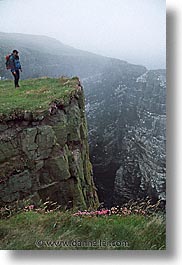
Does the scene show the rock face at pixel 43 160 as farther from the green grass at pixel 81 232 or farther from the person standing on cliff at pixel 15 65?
the person standing on cliff at pixel 15 65

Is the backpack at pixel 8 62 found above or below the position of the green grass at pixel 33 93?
above

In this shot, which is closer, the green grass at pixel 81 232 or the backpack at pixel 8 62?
the green grass at pixel 81 232

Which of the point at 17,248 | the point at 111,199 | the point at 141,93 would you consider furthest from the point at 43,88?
the point at 17,248

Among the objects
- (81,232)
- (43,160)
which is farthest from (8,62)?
(81,232)

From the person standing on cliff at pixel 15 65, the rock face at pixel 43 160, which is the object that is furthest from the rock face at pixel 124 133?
the person standing on cliff at pixel 15 65

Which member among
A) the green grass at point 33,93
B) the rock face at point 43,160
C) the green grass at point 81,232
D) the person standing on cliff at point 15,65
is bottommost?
the green grass at point 81,232

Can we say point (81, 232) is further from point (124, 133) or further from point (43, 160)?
point (124, 133)
